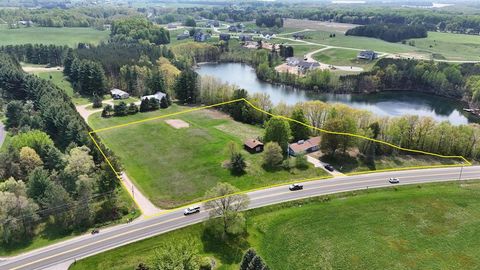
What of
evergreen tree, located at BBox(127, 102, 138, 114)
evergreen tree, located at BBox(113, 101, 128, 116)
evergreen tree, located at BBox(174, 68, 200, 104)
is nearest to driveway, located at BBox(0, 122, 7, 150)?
evergreen tree, located at BBox(113, 101, 128, 116)

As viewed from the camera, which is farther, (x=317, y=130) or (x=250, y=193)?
(x=317, y=130)

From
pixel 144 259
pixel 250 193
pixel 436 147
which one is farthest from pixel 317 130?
pixel 144 259

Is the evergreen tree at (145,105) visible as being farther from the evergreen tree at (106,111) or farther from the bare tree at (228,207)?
the bare tree at (228,207)

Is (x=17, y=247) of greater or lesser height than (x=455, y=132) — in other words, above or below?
below

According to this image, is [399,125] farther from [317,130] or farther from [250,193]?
[250,193]

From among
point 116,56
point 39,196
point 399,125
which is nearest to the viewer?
point 39,196

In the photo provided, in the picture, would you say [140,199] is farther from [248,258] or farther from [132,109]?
[132,109]

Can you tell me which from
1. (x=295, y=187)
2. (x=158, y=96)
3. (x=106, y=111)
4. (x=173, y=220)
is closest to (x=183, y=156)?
(x=173, y=220)
